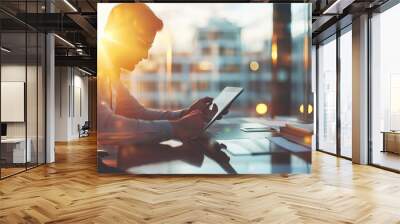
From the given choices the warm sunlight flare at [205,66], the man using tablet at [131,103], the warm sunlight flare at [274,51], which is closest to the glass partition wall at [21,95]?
the man using tablet at [131,103]

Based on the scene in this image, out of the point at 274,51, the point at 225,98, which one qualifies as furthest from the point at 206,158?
the point at 274,51

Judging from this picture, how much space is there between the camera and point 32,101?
747 cm

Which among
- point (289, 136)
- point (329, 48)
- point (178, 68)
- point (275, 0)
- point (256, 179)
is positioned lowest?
point (256, 179)

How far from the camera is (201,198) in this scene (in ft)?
15.7

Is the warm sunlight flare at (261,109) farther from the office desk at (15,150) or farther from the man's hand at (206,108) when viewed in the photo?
the office desk at (15,150)

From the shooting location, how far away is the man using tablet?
6.33m

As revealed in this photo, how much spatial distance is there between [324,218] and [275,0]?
5.90 m

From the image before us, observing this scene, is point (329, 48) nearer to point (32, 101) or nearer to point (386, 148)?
point (386, 148)

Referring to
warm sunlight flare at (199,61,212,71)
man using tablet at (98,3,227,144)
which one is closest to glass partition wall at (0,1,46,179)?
man using tablet at (98,3,227,144)

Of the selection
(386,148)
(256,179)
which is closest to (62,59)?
(256,179)

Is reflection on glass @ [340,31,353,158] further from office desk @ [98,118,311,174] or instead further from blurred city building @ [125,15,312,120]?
office desk @ [98,118,311,174]

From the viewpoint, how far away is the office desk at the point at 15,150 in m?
6.59

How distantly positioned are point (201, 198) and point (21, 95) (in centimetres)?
443

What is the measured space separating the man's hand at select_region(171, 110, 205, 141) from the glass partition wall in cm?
304
